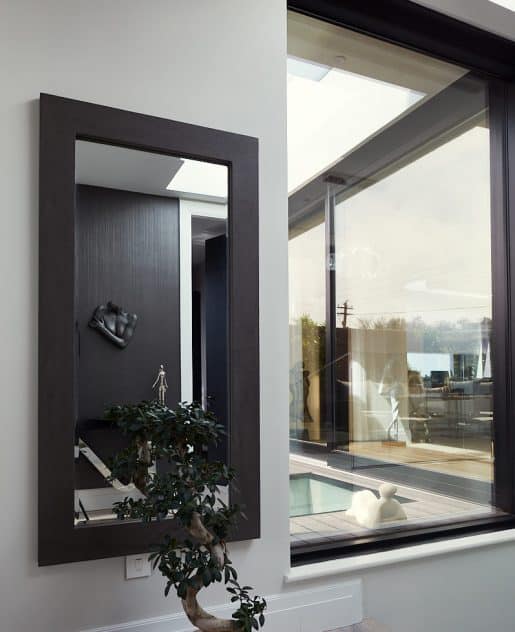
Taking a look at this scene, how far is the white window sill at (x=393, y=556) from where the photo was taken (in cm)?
198

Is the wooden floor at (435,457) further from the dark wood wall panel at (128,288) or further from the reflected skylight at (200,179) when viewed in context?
the reflected skylight at (200,179)

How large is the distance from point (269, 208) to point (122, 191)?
1.57ft

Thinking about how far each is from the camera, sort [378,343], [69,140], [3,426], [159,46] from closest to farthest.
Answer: [3,426] < [69,140] < [159,46] < [378,343]

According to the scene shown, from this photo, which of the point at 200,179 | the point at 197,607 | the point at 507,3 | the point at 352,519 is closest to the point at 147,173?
the point at 200,179

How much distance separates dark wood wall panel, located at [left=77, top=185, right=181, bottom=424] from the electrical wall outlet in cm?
41

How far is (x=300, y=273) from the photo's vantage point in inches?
88.2

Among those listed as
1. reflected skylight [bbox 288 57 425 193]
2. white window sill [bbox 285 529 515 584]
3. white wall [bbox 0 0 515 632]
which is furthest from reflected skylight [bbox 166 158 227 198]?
white window sill [bbox 285 529 515 584]

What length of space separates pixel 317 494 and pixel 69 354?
41.2 inches

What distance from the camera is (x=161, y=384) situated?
1.81 meters

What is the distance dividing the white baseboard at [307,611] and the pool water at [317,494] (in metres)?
0.26

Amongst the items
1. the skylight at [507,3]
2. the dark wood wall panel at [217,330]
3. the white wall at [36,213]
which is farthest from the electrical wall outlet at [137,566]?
the skylight at [507,3]

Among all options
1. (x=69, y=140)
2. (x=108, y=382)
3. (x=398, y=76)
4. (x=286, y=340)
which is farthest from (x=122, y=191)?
(x=398, y=76)

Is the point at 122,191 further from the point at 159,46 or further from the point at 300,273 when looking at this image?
the point at 300,273

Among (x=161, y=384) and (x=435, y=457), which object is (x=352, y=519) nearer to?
(x=435, y=457)
